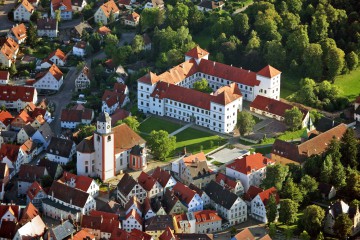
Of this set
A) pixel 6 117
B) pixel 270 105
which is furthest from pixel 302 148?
pixel 6 117

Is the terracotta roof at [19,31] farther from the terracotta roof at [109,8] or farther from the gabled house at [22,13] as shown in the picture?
the terracotta roof at [109,8]

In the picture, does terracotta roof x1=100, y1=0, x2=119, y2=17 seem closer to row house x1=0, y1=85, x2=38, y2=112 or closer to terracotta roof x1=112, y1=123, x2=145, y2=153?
row house x1=0, y1=85, x2=38, y2=112

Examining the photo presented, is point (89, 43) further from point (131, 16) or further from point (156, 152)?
point (156, 152)

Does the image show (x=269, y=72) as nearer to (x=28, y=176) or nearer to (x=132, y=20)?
(x=132, y=20)

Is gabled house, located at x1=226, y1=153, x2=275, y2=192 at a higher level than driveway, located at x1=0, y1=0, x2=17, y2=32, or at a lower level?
higher

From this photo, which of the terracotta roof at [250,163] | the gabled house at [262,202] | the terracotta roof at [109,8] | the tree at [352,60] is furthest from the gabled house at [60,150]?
the tree at [352,60]

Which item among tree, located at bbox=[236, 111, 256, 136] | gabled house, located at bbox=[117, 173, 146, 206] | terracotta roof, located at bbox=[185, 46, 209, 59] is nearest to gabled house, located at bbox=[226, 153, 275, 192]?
tree, located at bbox=[236, 111, 256, 136]
